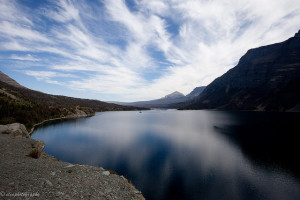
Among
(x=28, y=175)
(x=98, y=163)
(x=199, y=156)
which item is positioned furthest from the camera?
(x=199, y=156)

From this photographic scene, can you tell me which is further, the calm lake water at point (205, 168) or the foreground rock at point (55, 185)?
the calm lake water at point (205, 168)

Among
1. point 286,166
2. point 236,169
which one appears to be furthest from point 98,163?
point 286,166

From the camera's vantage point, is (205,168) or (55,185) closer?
(55,185)

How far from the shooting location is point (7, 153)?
17594mm

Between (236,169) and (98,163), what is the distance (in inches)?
918

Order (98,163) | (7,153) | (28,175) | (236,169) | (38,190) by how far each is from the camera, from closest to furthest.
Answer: (38,190) < (28,175) < (7,153) < (236,169) < (98,163)

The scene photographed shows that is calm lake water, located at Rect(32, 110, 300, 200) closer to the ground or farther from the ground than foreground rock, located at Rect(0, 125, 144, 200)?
closer to the ground

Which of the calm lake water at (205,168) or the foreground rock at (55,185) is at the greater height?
the foreground rock at (55,185)

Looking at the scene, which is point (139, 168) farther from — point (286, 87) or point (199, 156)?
point (286, 87)

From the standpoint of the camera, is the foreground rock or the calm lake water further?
the calm lake water

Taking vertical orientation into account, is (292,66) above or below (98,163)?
above

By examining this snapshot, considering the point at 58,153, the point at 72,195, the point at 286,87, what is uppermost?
the point at 286,87

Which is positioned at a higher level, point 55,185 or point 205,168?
point 55,185

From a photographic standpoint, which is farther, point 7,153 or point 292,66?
point 292,66
